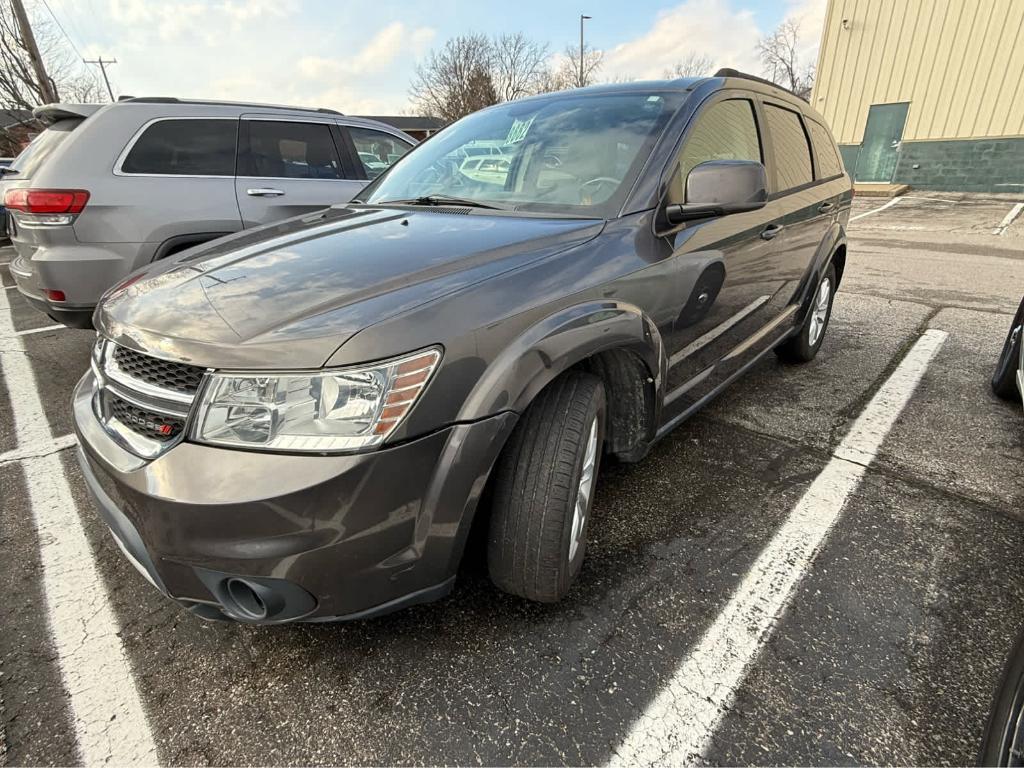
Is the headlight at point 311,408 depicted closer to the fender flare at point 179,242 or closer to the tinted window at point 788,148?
the tinted window at point 788,148

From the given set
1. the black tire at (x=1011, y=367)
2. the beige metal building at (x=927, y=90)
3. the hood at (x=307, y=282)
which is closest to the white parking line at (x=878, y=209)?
the beige metal building at (x=927, y=90)

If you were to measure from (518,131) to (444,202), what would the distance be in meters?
0.57

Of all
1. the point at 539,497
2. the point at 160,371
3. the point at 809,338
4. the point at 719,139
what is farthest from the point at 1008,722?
the point at 809,338

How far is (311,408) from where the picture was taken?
4.13ft

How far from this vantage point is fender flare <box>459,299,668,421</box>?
1.41m

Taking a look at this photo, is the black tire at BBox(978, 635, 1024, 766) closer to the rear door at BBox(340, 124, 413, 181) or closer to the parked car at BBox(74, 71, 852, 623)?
the parked car at BBox(74, 71, 852, 623)

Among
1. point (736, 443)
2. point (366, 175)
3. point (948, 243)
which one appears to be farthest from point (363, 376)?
point (948, 243)

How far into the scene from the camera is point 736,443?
9.50ft

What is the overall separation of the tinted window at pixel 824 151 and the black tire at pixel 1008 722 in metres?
3.25

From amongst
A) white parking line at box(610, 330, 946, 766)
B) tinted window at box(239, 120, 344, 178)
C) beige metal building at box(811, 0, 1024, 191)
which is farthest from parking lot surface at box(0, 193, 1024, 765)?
beige metal building at box(811, 0, 1024, 191)

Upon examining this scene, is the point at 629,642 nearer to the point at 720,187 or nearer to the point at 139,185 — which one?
the point at 720,187

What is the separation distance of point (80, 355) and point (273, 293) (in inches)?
156

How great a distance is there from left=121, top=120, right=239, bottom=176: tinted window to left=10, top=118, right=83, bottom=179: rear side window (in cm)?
44

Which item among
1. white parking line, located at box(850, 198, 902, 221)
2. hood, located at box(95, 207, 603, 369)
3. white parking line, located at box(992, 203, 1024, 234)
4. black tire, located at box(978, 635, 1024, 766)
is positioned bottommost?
white parking line, located at box(850, 198, 902, 221)
